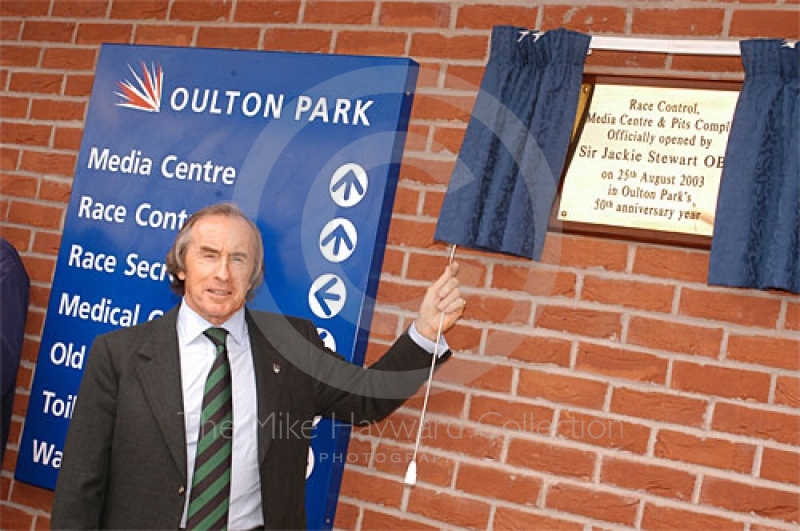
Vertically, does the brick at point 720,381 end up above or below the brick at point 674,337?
below

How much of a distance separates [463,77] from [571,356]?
847 millimetres

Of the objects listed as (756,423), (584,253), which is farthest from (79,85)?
(756,423)

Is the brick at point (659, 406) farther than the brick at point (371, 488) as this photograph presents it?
No

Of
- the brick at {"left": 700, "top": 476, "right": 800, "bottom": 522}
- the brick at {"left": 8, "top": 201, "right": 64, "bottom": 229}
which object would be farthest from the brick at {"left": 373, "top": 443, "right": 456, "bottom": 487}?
the brick at {"left": 8, "top": 201, "right": 64, "bottom": 229}

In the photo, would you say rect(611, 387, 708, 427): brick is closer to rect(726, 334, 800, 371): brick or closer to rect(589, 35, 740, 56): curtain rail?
rect(726, 334, 800, 371): brick

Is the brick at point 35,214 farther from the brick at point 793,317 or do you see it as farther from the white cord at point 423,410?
the brick at point 793,317

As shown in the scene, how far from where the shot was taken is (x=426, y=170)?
275 centimetres

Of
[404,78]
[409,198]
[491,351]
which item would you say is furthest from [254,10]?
[491,351]

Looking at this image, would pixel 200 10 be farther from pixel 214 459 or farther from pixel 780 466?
pixel 780 466

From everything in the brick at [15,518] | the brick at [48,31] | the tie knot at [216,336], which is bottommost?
the brick at [15,518]

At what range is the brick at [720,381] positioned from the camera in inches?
91.7

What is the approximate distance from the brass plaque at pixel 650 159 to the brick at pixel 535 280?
0.51ft

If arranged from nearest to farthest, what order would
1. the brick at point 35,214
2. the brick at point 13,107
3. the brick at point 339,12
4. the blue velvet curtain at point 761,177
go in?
the blue velvet curtain at point 761,177 < the brick at point 339,12 < the brick at point 35,214 < the brick at point 13,107

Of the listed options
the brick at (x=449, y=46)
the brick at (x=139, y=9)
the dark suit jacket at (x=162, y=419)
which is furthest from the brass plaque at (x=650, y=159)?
the brick at (x=139, y=9)
